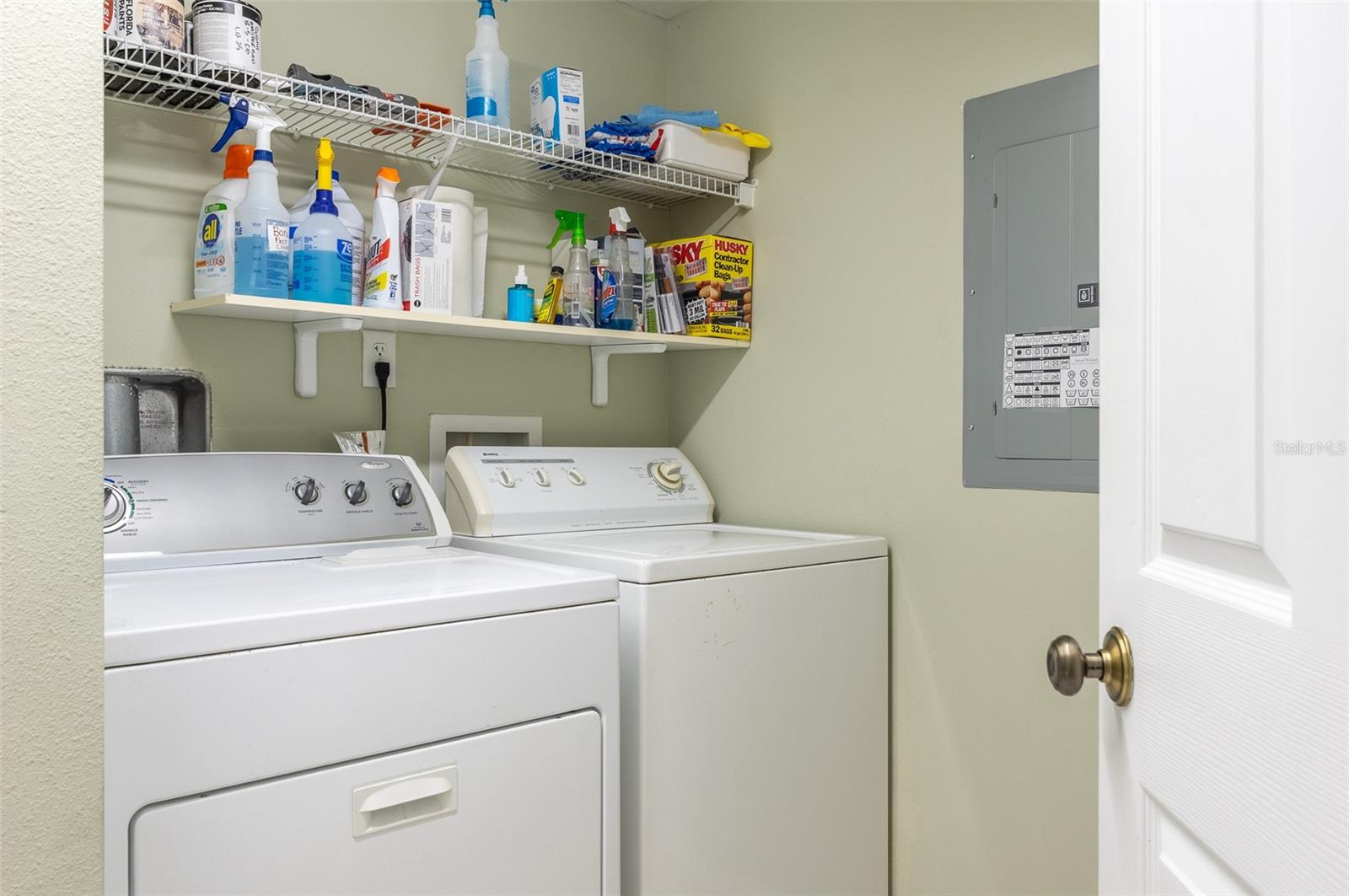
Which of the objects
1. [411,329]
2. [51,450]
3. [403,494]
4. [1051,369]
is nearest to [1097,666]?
[51,450]

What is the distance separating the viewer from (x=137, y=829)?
103 centimetres

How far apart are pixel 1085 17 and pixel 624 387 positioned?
130 cm

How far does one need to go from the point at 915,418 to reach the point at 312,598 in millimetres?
1247

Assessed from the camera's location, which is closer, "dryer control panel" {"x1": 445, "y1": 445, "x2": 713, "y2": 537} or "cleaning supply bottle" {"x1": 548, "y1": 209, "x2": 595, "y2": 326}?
"dryer control panel" {"x1": 445, "y1": 445, "x2": 713, "y2": 537}

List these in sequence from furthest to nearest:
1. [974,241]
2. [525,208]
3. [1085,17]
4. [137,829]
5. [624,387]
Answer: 1. [624,387]
2. [525,208]
3. [974,241]
4. [1085,17]
5. [137,829]

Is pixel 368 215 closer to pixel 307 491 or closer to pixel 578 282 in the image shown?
pixel 578 282

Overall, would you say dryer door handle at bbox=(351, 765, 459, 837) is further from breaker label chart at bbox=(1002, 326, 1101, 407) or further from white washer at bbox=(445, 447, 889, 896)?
breaker label chart at bbox=(1002, 326, 1101, 407)

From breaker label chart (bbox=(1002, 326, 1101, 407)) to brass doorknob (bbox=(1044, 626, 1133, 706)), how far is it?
948mm

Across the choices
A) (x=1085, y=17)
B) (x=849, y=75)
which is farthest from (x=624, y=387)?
(x=1085, y=17)

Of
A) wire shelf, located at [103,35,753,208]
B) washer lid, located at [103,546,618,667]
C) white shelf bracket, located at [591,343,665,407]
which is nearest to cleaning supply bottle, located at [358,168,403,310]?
wire shelf, located at [103,35,753,208]

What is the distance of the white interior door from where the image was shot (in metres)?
0.51

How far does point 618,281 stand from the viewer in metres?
2.18

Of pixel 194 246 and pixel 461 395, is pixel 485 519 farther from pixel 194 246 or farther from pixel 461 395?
pixel 194 246

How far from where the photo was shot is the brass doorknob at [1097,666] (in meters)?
0.81
